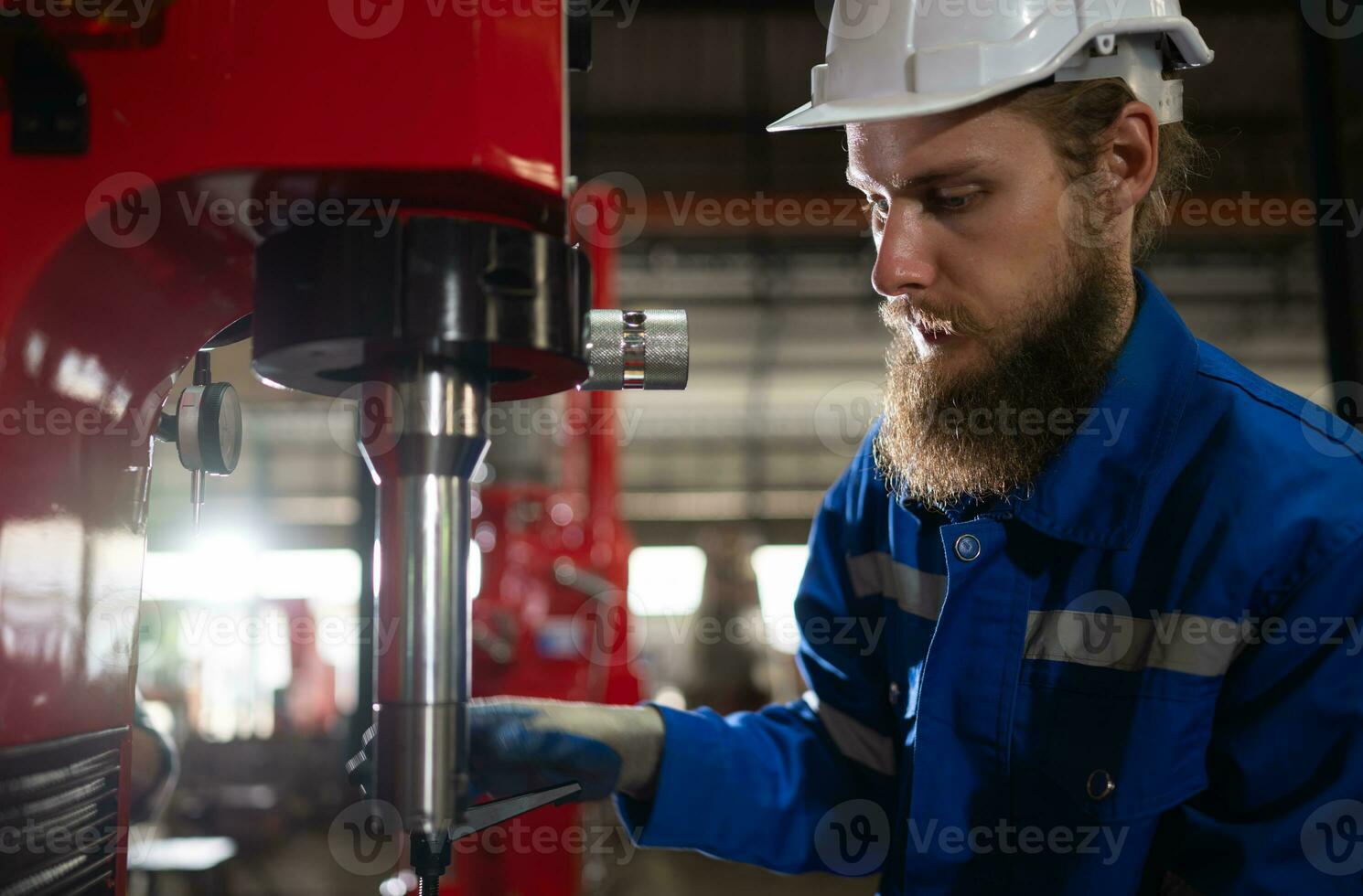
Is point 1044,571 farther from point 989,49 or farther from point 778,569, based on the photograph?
point 778,569

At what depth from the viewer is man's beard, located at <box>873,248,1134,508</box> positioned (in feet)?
3.19

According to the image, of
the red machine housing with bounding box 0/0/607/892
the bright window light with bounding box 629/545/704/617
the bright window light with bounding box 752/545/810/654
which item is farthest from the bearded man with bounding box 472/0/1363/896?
the bright window light with bounding box 629/545/704/617

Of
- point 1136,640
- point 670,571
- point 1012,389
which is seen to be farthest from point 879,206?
point 670,571

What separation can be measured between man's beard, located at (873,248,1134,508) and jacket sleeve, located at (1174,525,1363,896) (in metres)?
0.25

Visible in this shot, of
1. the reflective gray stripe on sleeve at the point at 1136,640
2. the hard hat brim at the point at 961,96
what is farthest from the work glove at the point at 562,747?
the hard hat brim at the point at 961,96

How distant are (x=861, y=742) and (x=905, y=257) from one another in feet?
1.66

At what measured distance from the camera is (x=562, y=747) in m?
0.86

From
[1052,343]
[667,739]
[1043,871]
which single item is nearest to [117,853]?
Result: [667,739]

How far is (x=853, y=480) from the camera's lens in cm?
117

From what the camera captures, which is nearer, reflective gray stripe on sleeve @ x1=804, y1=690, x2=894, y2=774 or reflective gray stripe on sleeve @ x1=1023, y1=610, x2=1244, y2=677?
reflective gray stripe on sleeve @ x1=1023, y1=610, x2=1244, y2=677

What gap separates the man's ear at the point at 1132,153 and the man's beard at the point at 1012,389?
0.06 m

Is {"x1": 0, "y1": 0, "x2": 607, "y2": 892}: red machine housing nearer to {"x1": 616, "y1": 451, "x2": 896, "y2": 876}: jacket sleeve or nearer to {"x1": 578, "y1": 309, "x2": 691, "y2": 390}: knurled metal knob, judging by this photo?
{"x1": 578, "y1": 309, "x2": 691, "y2": 390}: knurled metal knob

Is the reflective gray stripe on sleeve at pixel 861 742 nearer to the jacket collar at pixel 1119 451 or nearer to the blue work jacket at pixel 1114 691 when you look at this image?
the blue work jacket at pixel 1114 691

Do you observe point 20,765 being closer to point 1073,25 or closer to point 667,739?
point 667,739
